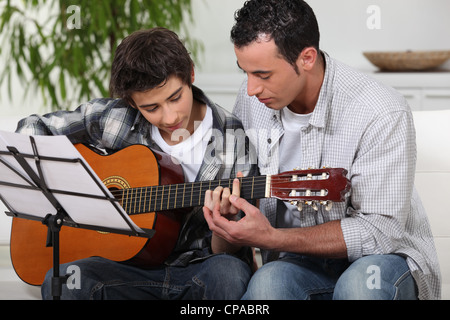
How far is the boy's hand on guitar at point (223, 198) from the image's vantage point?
4.60 feet

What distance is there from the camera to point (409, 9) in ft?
12.0

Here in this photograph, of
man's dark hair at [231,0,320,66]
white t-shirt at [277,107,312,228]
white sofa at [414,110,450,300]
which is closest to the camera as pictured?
man's dark hair at [231,0,320,66]

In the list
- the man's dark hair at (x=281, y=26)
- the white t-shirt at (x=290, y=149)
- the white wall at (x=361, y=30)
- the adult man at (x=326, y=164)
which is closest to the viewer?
the adult man at (x=326, y=164)

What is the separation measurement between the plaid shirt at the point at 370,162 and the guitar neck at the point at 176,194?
0.60 ft

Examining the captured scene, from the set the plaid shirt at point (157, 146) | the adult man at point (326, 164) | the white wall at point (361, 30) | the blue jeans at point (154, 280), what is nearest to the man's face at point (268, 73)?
the adult man at point (326, 164)

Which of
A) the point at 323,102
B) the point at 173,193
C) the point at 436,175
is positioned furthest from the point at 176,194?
the point at 436,175

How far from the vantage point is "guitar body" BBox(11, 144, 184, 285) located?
1562mm

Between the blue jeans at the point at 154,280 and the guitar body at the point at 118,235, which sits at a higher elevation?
the guitar body at the point at 118,235

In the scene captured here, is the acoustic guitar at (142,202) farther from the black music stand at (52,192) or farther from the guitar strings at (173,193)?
the black music stand at (52,192)

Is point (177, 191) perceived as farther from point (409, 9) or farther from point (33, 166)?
point (409, 9)

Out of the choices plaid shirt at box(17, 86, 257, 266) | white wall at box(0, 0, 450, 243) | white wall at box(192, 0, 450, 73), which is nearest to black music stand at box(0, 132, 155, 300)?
plaid shirt at box(17, 86, 257, 266)

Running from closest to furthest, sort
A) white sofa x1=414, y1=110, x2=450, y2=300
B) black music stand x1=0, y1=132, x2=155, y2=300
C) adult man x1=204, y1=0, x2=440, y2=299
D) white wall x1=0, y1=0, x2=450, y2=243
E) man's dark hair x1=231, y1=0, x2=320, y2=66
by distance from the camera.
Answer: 1. black music stand x1=0, y1=132, x2=155, y2=300
2. adult man x1=204, y1=0, x2=440, y2=299
3. man's dark hair x1=231, y1=0, x2=320, y2=66
4. white sofa x1=414, y1=110, x2=450, y2=300
5. white wall x1=0, y1=0, x2=450, y2=243

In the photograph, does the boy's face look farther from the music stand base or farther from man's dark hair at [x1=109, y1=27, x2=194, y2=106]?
the music stand base

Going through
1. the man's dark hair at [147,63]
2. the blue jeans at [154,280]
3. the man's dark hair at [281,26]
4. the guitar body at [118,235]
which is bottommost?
the blue jeans at [154,280]
